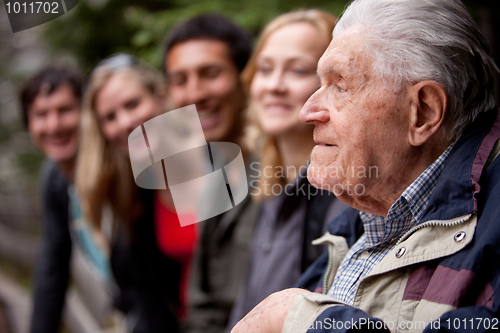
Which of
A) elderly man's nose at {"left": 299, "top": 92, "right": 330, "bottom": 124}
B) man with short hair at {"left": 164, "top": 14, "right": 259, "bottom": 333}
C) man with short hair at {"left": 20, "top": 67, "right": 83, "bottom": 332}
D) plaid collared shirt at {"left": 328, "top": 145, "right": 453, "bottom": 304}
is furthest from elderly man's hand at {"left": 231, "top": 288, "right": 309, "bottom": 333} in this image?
man with short hair at {"left": 20, "top": 67, "right": 83, "bottom": 332}

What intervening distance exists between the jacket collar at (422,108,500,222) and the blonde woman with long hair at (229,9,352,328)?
60cm

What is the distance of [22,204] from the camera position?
36.3 ft

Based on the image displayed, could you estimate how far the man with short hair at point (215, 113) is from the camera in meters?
2.56

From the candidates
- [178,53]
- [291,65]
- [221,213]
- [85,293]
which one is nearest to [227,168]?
[221,213]

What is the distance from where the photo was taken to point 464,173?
109cm

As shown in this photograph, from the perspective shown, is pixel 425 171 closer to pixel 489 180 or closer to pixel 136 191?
pixel 489 180

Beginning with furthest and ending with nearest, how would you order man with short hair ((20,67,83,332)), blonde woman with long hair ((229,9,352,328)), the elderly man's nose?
1. man with short hair ((20,67,83,332))
2. blonde woman with long hair ((229,9,352,328))
3. the elderly man's nose

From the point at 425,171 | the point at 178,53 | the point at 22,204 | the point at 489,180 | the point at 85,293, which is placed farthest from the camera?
the point at 22,204

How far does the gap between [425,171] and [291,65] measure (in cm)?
98

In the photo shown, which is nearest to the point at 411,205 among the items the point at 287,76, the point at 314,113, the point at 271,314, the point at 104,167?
the point at 314,113

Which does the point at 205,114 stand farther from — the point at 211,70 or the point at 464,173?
the point at 464,173

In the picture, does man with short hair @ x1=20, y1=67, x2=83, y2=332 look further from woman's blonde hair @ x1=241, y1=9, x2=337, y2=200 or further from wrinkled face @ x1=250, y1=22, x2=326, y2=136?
wrinkled face @ x1=250, y1=22, x2=326, y2=136

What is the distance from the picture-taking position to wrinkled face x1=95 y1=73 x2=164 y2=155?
2.97 m

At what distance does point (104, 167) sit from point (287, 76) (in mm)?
1875
